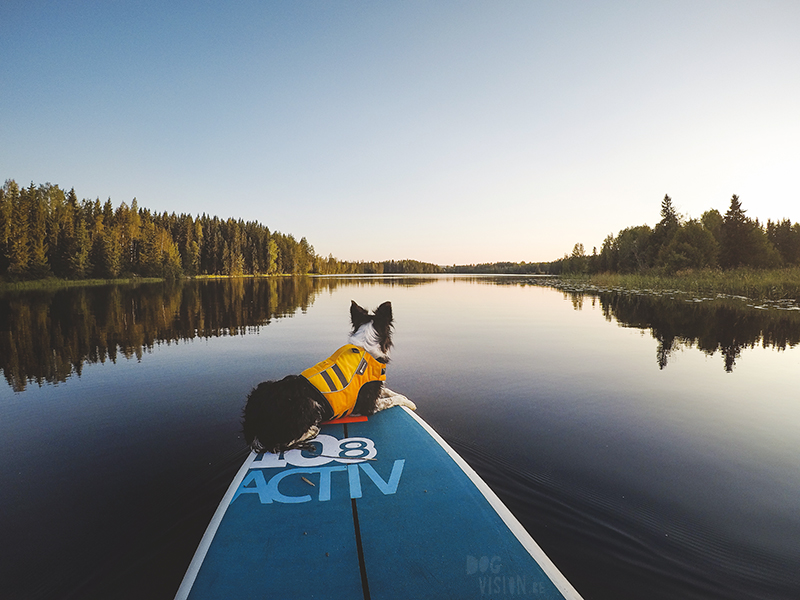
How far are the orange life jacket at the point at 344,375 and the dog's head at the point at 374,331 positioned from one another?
0.18 metres

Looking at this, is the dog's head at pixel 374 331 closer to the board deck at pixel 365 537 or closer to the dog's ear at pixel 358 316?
the dog's ear at pixel 358 316

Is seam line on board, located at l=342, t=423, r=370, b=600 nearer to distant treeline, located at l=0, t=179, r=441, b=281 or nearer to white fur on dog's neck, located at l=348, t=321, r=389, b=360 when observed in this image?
white fur on dog's neck, located at l=348, t=321, r=389, b=360

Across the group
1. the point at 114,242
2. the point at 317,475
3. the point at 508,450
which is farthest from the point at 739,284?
the point at 114,242

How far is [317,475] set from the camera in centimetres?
366

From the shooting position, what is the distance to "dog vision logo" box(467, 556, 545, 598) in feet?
7.43

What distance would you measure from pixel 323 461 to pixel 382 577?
5.53ft

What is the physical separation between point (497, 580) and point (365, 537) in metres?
1.01

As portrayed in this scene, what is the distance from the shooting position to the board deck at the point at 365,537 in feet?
7.63

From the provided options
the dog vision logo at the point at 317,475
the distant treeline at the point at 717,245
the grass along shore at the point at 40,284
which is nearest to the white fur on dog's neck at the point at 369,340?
the dog vision logo at the point at 317,475

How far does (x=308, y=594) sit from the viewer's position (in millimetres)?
2268

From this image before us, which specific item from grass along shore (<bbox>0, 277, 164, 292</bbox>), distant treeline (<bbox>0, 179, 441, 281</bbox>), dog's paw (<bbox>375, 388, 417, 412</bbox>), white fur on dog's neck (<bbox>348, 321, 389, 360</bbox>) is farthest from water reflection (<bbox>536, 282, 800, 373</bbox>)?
distant treeline (<bbox>0, 179, 441, 281</bbox>)

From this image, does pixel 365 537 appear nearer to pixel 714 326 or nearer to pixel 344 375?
pixel 344 375

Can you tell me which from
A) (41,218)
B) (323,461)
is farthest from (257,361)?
(41,218)

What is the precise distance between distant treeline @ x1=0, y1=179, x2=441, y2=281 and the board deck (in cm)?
6499
